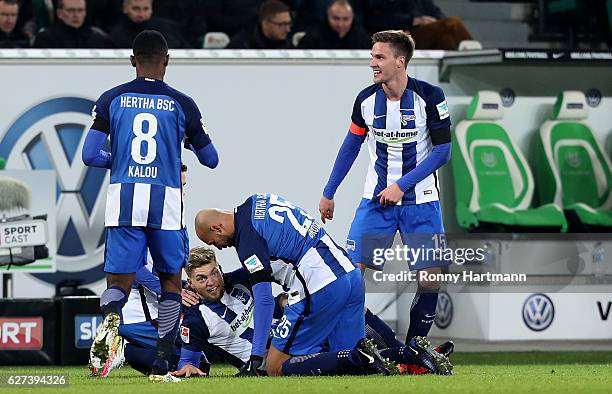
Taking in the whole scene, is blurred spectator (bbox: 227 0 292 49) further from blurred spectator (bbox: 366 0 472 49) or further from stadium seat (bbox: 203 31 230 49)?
blurred spectator (bbox: 366 0 472 49)

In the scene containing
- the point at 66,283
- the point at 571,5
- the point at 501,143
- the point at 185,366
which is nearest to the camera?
the point at 185,366

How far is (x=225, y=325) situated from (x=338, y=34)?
5.11 meters

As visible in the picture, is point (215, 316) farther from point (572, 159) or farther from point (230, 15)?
point (230, 15)

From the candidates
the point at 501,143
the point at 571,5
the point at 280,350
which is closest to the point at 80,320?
the point at 280,350

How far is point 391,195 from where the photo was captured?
8.95 metres

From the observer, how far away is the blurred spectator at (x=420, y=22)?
1335cm

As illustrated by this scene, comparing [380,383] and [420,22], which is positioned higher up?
[420,22]

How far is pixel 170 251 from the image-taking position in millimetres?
7918

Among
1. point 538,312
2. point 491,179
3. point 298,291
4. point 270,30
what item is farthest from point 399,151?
point 270,30

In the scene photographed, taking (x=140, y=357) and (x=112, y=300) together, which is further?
(x=140, y=357)

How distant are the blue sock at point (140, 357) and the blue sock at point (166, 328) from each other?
920mm

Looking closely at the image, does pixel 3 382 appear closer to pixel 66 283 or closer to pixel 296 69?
pixel 66 283

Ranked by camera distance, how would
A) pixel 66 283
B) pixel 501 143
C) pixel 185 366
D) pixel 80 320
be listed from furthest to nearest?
pixel 501 143 < pixel 66 283 < pixel 80 320 < pixel 185 366

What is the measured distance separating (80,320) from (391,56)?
315cm
